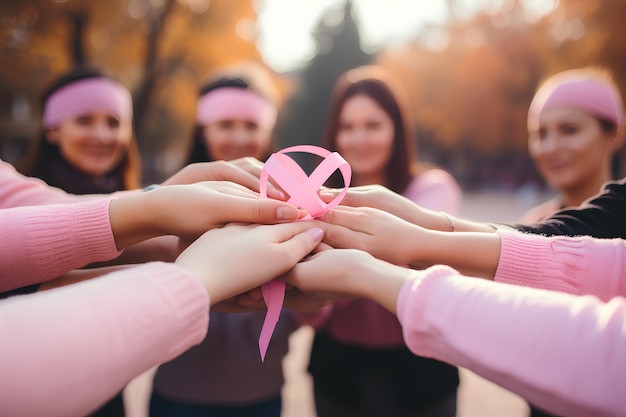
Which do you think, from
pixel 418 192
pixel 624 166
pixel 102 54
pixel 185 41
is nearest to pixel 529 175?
pixel 624 166

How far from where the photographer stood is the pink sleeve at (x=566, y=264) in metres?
1.32

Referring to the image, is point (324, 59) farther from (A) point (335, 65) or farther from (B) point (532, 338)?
(B) point (532, 338)

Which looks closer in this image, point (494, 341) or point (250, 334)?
point (494, 341)

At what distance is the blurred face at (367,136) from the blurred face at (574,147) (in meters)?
1.10

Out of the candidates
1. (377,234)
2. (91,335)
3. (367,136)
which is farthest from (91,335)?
(367,136)

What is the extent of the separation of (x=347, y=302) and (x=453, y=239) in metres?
1.23

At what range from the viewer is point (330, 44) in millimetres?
33312

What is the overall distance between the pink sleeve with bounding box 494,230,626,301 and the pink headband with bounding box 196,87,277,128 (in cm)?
234

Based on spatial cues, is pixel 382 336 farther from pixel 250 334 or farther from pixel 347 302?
pixel 250 334

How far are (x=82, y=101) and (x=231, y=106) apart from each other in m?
1.05

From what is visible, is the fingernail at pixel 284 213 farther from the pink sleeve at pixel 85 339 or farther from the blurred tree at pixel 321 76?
the blurred tree at pixel 321 76

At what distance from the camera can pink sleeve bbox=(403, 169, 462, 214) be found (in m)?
2.94

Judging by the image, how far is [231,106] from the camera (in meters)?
3.30

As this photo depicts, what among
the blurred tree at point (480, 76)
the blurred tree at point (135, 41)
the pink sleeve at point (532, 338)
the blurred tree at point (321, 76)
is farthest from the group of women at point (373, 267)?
the blurred tree at point (321, 76)
